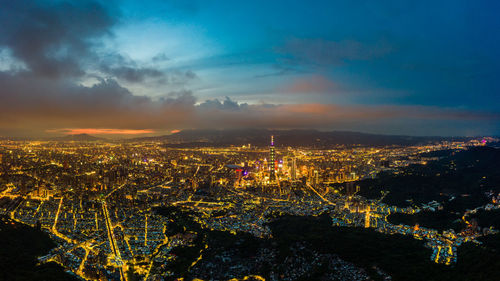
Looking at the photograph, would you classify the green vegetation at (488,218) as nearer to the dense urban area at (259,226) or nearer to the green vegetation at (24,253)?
the dense urban area at (259,226)

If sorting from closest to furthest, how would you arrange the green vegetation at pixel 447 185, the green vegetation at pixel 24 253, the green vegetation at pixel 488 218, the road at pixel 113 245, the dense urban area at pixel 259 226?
the green vegetation at pixel 24 253 → the road at pixel 113 245 → the dense urban area at pixel 259 226 → the green vegetation at pixel 488 218 → the green vegetation at pixel 447 185

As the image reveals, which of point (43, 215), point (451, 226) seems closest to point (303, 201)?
point (451, 226)

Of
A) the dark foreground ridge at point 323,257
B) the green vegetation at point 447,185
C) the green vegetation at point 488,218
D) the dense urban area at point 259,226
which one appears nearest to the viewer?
the dark foreground ridge at point 323,257

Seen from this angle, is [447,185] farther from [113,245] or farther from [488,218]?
[113,245]

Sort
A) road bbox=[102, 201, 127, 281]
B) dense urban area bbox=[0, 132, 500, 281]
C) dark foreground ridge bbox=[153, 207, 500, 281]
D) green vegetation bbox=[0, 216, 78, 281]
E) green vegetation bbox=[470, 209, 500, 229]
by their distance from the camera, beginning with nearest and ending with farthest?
green vegetation bbox=[0, 216, 78, 281]
dark foreground ridge bbox=[153, 207, 500, 281]
road bbox=[102, 201, 127, 281]
dense urban area bbox=[0, 132, 500, 281]
green vegetation bbox=[470, 209, 500, 229]

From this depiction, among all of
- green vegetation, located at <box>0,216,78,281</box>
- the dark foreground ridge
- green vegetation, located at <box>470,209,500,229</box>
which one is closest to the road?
the dark foreground ridge

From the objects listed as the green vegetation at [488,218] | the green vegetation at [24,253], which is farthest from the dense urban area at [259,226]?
the green vegetation at [24,253]

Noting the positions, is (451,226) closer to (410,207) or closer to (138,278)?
(410,207)

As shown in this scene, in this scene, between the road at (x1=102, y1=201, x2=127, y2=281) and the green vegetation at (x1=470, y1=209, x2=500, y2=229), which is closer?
the road at (x1=102, y1=201, x2=127, y2=281)

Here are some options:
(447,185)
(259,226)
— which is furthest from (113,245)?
(447,185)

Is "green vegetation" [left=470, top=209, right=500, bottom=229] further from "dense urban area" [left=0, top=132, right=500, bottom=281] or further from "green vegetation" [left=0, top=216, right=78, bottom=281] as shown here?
"green vegetation" [left=0, top=216, right=78, bottom=281]

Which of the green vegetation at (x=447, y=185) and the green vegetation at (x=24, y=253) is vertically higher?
the green vegetation at (x=447, y=185)

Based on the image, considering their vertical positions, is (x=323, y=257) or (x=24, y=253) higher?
(x=24, y=253)
